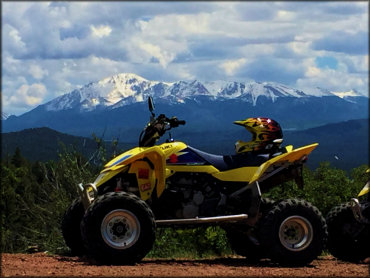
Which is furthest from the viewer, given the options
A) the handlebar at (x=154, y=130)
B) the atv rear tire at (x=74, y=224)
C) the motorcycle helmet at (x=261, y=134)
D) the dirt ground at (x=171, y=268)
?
the atv rear tire at (x=74, y=224)

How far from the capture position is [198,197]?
12.0 m

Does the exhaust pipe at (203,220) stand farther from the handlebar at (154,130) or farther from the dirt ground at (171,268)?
the handlebar at (154,130)

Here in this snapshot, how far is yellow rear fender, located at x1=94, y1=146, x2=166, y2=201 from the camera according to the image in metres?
11.7

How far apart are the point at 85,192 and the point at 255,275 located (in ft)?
9.18

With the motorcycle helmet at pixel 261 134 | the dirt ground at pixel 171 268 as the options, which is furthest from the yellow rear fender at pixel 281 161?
the dirt ground at pixel 171 268

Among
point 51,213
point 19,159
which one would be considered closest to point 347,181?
point 51,213

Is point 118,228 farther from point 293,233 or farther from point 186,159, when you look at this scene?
point 293,233

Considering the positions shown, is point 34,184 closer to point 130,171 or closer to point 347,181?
point 347,181

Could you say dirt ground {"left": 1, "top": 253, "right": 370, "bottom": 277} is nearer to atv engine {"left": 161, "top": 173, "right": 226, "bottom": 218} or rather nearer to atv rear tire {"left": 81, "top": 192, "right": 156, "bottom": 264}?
atv rear tire {"left": 81, "top": 192, "right": 156, "bottom": 264}

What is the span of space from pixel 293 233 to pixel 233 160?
1.37 meters

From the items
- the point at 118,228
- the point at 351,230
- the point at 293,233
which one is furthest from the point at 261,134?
the point at 118,228

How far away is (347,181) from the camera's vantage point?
3297 centimetres

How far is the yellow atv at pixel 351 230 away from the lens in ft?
39.7

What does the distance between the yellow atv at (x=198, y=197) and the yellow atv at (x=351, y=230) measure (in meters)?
0.71
